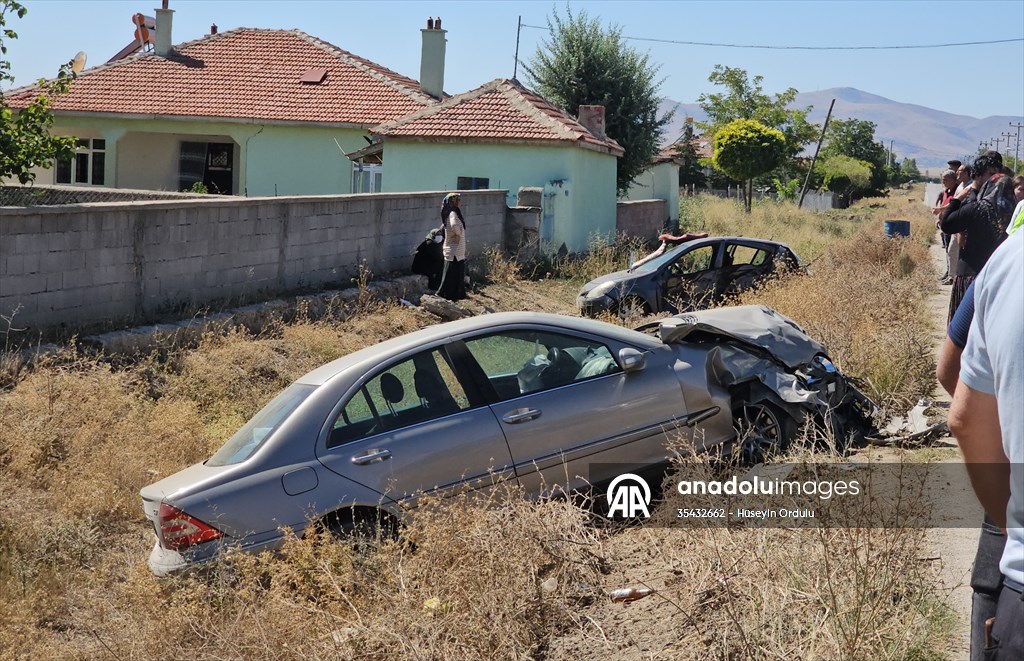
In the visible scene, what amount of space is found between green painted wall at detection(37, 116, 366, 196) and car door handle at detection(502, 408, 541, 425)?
23382 mm

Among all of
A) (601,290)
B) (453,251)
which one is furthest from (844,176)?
(601,290)

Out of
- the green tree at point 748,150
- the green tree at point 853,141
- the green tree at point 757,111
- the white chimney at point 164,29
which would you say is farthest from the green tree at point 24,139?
the green tree at point 853,141

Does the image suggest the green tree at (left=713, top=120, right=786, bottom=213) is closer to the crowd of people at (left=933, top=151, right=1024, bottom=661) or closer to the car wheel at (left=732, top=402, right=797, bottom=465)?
the car wheel at (left=732, top=402, right=797, bottom=465)

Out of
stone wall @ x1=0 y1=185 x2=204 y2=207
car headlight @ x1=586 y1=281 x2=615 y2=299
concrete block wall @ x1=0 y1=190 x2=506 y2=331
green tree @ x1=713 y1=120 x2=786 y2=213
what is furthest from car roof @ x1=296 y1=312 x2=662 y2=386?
green tree @ x1=713 y1=120 x2=786 y2=213

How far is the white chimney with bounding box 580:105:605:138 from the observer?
27359 millimetres

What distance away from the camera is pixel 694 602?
4.26 meters

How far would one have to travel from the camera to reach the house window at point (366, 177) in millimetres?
25891

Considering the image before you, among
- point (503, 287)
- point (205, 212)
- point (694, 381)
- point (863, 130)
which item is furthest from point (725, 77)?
point (694, 381)

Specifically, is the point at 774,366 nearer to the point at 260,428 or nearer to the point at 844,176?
the point at 260,428

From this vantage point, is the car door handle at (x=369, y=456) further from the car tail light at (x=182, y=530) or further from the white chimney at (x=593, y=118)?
the white chimney at (x=593, y=118)

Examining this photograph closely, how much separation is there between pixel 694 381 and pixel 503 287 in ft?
40.4

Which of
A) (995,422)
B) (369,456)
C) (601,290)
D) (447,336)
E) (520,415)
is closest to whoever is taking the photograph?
(995,422)

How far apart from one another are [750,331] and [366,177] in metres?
20.8

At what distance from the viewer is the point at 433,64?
30.2 meters
